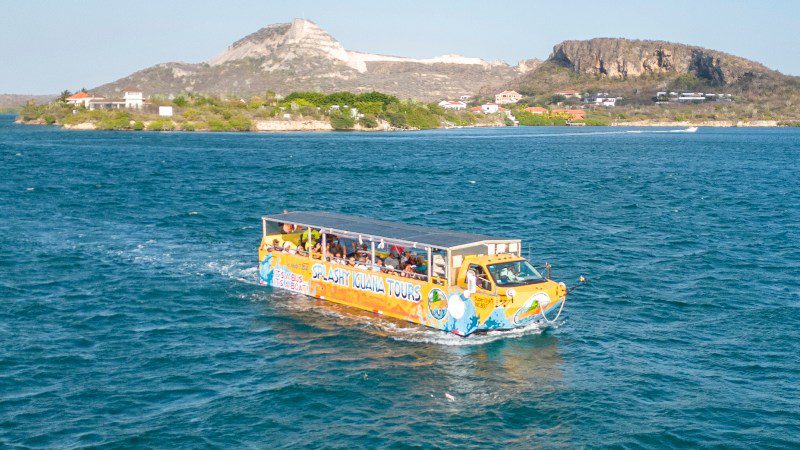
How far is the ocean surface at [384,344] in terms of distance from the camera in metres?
18.7

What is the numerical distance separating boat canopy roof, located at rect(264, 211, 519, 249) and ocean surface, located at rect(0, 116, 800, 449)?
293 cm

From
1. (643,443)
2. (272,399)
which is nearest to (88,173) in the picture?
(272,399)

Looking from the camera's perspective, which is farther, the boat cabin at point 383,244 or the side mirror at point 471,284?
the boat cabin at point 383,244

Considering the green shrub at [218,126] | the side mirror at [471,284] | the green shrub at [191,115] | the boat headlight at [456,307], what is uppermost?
the green shrub at [191,115]

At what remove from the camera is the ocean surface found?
736 inches

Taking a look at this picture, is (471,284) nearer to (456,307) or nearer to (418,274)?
(456,307)

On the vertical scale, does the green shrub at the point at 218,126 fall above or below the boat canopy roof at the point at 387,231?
above

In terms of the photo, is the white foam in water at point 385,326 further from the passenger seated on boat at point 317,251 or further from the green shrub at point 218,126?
the green shrub at point 218,126

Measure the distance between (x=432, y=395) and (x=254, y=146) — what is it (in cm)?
11423

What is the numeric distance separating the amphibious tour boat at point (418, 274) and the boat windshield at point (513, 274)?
34mm

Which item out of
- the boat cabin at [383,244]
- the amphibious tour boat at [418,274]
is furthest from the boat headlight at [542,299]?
the boat cabin at [383,244]

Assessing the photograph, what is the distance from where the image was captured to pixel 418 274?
85.2 feet

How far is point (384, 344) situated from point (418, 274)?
295 cm

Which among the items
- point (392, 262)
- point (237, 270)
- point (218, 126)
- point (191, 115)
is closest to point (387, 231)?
point (392, 262)
